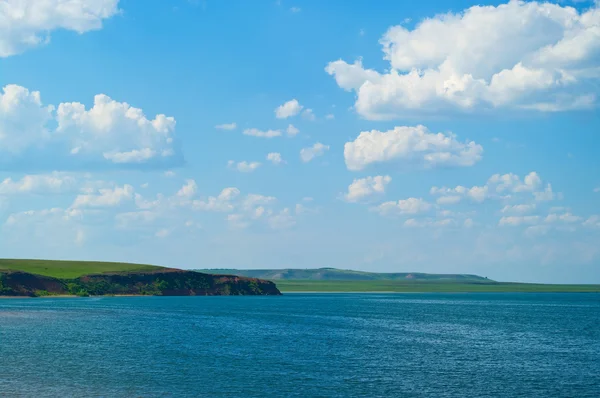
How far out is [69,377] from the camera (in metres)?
66.2

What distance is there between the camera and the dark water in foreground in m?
62.0

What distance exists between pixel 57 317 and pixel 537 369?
10414 cm

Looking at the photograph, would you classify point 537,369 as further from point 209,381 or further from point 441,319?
point 441,319

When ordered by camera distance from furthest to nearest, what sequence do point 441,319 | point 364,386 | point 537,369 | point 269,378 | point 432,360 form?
point 441,319 → point 432,360 → point 537,369 → point 269,378 → point 364,386

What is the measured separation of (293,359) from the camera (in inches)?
3204

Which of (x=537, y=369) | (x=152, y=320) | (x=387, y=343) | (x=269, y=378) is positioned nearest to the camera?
(x=269, y=378)

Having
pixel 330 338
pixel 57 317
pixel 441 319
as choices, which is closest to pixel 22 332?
pixel 57 317

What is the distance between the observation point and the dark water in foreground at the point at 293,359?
A: 6197 centimetres

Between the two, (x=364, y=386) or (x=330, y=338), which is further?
(x=330, y=338)

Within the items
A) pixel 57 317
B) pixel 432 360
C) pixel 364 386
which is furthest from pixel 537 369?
pixel 57 317

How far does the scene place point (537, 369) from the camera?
247ft

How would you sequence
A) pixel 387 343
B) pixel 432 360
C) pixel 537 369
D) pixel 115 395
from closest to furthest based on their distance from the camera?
pixel 115 395
pixel 537 369
pixel 432 360
pixel 387 343

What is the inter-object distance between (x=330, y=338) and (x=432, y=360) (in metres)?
28.1

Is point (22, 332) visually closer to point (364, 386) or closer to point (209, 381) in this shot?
point (209, 381)
